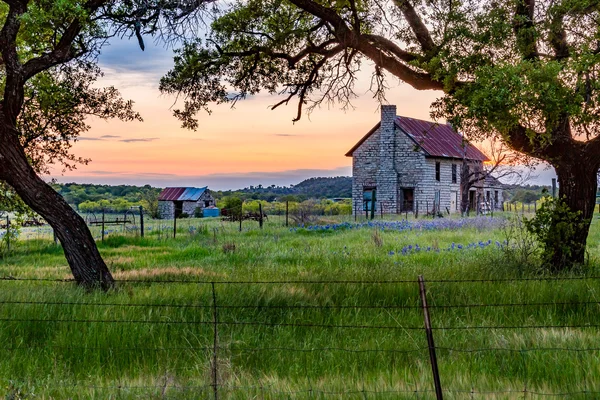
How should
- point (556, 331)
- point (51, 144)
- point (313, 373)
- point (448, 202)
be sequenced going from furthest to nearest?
point (448, 202)
point (51, 144)
point (556, 331)
point (313, 373)

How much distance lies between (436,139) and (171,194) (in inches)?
1402

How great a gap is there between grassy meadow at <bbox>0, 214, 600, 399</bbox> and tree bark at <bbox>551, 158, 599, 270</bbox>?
21.9 inches

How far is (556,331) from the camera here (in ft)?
22.9

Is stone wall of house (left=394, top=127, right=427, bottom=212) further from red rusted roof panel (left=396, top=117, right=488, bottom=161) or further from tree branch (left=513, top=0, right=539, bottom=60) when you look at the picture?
tree branch (left=513, top=0, right=539, bottom=60)

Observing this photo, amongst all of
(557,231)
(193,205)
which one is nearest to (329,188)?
(193,205)

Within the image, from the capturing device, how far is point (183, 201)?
67.6 meters

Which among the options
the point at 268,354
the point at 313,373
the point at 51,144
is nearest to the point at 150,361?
the point at 268,354

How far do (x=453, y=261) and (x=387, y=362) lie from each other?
6.98 m

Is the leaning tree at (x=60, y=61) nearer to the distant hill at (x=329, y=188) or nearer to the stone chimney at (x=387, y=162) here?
the stone chimney at (x=387, y=162)

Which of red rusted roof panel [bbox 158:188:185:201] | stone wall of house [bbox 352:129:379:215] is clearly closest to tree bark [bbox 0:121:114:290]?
stone wall of house [bbox 352:129:379:215]

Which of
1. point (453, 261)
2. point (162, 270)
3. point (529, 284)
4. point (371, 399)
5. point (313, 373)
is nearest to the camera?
point (371, 399)

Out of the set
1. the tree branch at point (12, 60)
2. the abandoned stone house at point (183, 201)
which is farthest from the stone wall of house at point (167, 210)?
the tree branch at point (12, 60)

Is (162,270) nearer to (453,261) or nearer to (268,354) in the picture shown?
(268,354)

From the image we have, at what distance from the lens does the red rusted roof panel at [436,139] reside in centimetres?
4538
